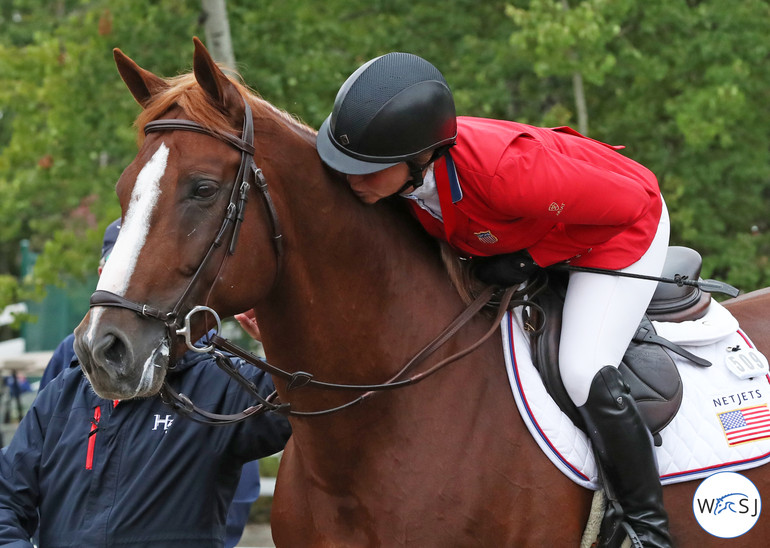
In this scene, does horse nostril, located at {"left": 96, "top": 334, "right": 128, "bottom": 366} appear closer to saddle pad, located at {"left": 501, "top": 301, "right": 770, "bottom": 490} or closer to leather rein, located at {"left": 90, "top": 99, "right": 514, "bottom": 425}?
leather rein, located at {"left": 90, "top": 99, "right": 514, "bottom": 425}

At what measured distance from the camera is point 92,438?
343 centimetres

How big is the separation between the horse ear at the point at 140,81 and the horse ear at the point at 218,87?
25 cm

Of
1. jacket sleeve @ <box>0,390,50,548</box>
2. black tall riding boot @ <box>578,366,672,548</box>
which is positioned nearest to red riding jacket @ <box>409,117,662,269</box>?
black tall riding boot @ <box>578,366,672,548</box>

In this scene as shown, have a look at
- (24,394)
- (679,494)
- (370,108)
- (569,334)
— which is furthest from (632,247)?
(24,394)

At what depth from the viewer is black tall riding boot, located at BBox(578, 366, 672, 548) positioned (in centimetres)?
309

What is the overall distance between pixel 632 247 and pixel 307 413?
133 centimetres

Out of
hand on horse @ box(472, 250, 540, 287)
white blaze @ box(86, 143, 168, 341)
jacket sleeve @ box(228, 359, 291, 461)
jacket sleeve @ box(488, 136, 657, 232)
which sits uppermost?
white blaze @ box(86, 143, 168, 341)

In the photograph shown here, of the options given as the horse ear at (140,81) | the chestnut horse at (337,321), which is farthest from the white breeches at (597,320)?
the horse ear at (140,81)

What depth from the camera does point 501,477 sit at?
3.06 metres

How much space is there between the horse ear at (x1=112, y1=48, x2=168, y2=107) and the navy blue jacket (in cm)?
103

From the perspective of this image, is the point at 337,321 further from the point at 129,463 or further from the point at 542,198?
the point at 129,463

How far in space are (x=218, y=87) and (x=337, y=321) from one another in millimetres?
871

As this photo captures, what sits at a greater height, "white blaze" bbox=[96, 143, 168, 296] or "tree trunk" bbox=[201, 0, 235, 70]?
"white blaze" bbox=[96, 143, 168, 296]

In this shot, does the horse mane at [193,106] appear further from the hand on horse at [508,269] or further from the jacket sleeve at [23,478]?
the jacket sleeve at [23,478]
